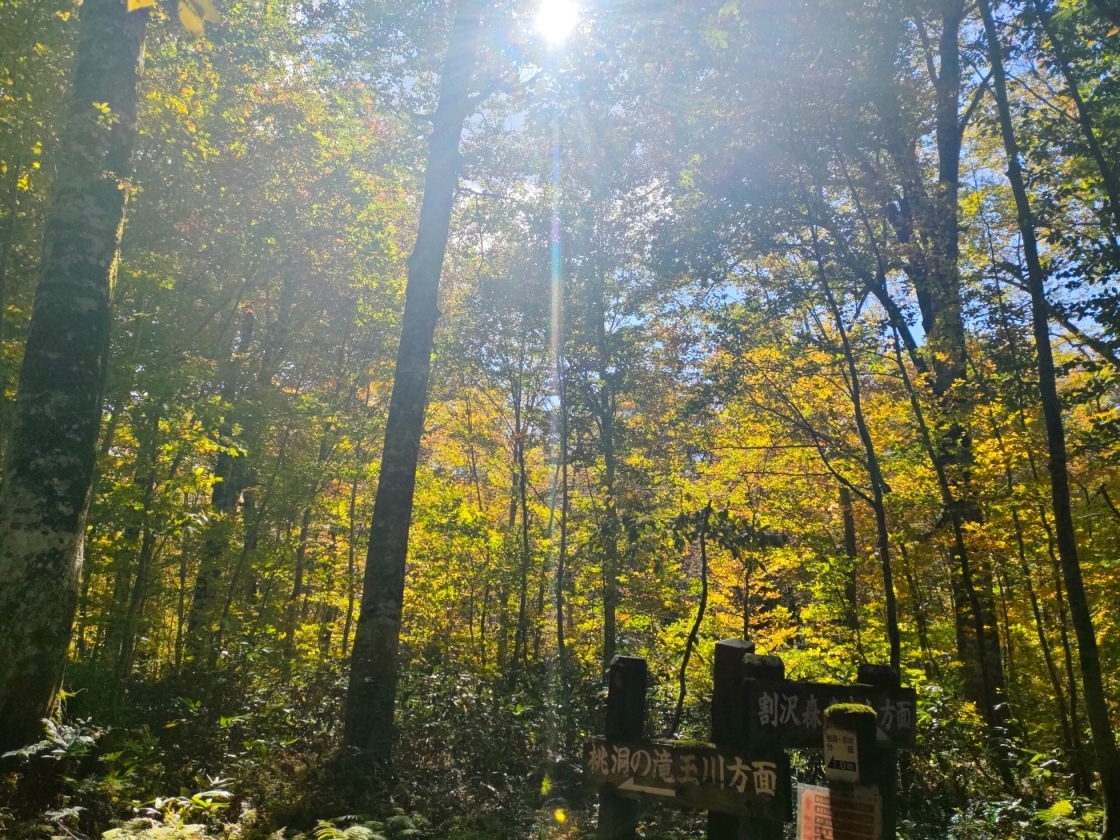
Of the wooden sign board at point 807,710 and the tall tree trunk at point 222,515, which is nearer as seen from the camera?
the wooden sign board at point 807,710

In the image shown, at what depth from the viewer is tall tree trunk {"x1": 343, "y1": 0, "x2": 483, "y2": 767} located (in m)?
6.02

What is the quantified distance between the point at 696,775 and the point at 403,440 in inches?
167

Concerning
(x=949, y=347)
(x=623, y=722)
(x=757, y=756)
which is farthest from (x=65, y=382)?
(x=949, y=347)

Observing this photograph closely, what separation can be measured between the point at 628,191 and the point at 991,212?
6.47 m

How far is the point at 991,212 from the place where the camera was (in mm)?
12062

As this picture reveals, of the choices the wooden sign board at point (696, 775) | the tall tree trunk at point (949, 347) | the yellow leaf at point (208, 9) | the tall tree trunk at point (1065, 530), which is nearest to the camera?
the yellow leaf at point (208, 9)

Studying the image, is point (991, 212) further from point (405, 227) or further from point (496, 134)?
point (405, 227)

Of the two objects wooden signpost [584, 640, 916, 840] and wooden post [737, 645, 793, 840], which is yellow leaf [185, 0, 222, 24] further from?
wooden post [737, 645, 793, 840]

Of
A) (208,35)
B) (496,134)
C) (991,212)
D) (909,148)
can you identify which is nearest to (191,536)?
(208,35)

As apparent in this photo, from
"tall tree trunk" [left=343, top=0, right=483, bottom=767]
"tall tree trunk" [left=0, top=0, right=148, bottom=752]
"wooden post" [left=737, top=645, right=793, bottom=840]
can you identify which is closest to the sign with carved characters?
"wooden post" [left=737, top=645, right=793, bottom=840]

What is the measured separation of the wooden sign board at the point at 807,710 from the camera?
362cm

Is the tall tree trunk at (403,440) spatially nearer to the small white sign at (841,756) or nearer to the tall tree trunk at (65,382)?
the tall tree trunk at (65,382)

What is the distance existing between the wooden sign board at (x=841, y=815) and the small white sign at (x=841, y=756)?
0.06 meters

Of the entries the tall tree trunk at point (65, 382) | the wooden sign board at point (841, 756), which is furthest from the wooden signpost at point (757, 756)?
the tall tree trunk at point (65, 382)
